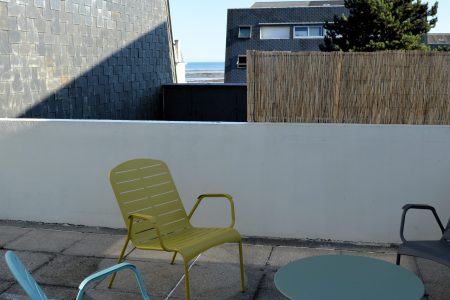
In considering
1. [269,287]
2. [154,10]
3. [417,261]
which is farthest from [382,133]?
[154,10]

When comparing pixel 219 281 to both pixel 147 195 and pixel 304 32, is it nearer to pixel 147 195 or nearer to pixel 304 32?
pixel 147 195

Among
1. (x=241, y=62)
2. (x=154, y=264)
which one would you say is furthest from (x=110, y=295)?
(x=241, y=62)

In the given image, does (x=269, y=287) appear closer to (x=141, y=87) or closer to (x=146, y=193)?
(x=146, y=193)

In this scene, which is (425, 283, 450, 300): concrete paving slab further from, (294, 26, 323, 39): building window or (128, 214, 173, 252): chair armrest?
(294, 26, 323, 39): building window

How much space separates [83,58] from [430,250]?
248 inches

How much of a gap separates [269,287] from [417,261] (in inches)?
51.5

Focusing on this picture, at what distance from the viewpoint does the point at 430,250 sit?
330 cm

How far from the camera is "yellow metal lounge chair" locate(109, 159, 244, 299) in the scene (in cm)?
339

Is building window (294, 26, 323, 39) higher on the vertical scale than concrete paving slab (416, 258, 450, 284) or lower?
higher

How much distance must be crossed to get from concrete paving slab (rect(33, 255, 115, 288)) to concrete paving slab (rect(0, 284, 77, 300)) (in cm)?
7

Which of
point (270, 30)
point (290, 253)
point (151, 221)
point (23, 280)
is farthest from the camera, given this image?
point (270, 30)

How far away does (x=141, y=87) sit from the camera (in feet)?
34.6

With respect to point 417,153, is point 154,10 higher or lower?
higher

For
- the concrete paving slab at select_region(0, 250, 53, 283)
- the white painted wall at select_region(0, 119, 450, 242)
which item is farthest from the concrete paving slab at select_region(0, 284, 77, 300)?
the white painted wall at select_region(0, 119, 450, 242)
